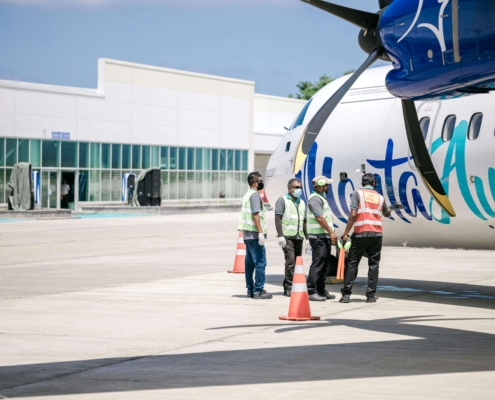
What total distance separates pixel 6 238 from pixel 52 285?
14.7 meters

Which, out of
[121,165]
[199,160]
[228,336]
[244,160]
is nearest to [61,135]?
[121,165]

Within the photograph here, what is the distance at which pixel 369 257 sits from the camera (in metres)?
14.0

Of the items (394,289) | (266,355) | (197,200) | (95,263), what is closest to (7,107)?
(197,200)

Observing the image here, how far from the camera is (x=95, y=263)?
21672mm

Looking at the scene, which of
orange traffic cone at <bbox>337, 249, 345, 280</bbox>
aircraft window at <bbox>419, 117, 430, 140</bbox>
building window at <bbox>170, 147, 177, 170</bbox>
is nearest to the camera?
aircraft window at <bbox>419, 117, 430, 140</bbox>

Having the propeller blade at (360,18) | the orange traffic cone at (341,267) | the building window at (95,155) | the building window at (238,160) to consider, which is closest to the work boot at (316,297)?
the orange traffic cone at (341,267)

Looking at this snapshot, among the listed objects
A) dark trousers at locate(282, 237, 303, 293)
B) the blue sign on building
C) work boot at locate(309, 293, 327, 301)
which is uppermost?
the blue sign on building

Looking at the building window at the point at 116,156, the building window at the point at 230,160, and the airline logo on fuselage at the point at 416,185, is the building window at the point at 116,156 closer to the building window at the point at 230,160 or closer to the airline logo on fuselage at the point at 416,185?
the building window at the point at 230,160

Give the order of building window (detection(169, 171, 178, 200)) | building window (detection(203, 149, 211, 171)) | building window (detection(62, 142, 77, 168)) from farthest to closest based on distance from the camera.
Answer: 1. building window (detection(203, 149, 211, 171))
2. building window (detection(169, 171, 178, 200))
3. building window (detection(62, 142, 77, 168))

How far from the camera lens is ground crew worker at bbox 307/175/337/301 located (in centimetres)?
1437

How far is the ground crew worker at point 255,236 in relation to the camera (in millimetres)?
14391

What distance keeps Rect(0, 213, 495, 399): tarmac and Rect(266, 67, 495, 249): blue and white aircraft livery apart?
1.20 m

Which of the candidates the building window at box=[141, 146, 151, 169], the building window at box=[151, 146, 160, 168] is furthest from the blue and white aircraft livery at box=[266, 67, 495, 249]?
the building window at box=[151, 146, 160, 168]

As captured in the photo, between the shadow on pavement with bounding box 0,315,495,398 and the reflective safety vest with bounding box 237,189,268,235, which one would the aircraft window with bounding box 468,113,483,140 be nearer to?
the reflective safety vest with bounding box 237,189,268,235
